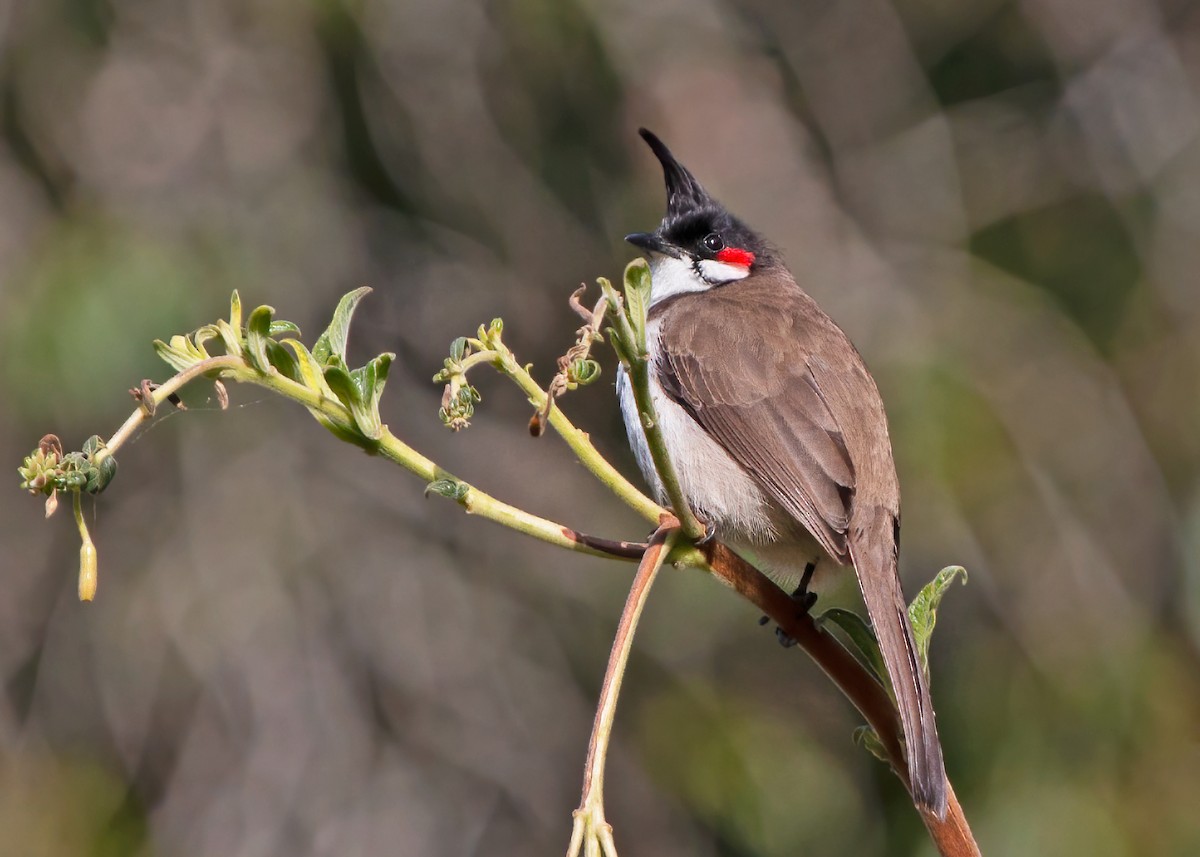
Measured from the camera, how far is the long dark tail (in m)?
1.33

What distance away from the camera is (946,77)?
5.75 meters

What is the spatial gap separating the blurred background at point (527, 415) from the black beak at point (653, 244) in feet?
4.54

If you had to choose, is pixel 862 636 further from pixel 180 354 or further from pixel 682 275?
pixel 682 275

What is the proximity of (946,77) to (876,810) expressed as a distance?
9.68 feet

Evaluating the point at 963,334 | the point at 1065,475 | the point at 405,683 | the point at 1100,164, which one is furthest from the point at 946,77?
the point at 405,683

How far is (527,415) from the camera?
18.6 feet

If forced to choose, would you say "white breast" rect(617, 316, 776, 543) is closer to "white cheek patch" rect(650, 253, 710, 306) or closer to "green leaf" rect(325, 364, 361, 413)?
"white cheek patch" rect(650, 253, 710, 306)

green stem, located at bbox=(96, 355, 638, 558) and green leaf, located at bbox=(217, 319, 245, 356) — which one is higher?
green leaf, located at bbox=(217, 319, 245, 356)

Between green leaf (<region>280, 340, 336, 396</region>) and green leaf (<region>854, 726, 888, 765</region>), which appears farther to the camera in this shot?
green leaf (<region>854, 726, 888, 765</region>)

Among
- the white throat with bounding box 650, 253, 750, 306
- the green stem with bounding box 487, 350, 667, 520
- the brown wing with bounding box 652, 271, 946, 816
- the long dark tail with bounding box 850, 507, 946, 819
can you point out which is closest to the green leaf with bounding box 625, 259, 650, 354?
the green stem with bounding box 487, 350, 667, 520

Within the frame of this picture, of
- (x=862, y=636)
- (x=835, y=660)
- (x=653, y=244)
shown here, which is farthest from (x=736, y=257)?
(x=835, y=660)

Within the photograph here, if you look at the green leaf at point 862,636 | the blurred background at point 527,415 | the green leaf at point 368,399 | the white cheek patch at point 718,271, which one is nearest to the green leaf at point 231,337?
the green leaf at point 368,399

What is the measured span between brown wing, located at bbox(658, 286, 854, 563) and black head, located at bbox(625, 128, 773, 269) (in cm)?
34

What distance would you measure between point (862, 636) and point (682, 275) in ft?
7.28
